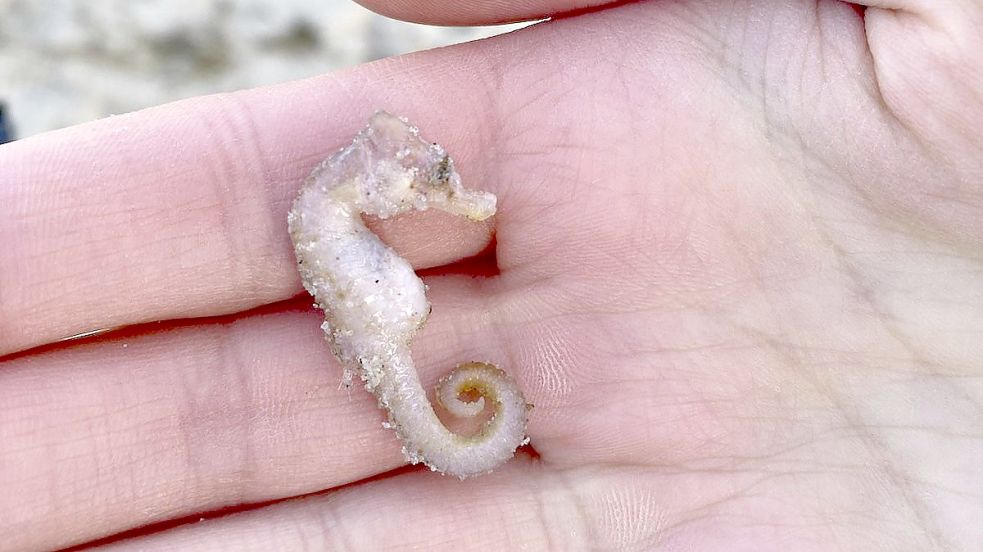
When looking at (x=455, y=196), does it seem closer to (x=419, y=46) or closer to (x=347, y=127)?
(x=347, y=127)

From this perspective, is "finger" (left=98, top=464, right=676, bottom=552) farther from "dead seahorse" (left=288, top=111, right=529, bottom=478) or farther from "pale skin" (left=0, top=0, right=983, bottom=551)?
"dead seahorse" (left=288, top=111, right=529, bottom=478)

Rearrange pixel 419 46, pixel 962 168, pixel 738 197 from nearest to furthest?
pixel 962 168
pixel 738 197
pixel 419 46

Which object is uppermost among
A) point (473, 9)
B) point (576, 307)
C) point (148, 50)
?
point (473, 9)

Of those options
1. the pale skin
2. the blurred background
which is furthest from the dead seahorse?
the blurred background

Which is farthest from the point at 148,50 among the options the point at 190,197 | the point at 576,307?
the point at 576,307

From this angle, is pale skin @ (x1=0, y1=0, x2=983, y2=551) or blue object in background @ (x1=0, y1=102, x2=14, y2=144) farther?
blue object in background @ (x1=0, y1=102, x2=14, y2=144)

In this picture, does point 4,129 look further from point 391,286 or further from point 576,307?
point 576,307

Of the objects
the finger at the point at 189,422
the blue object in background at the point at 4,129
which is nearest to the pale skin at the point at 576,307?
the finger at the point at 189,422

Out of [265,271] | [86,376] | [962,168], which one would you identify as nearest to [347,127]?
[265,271]
